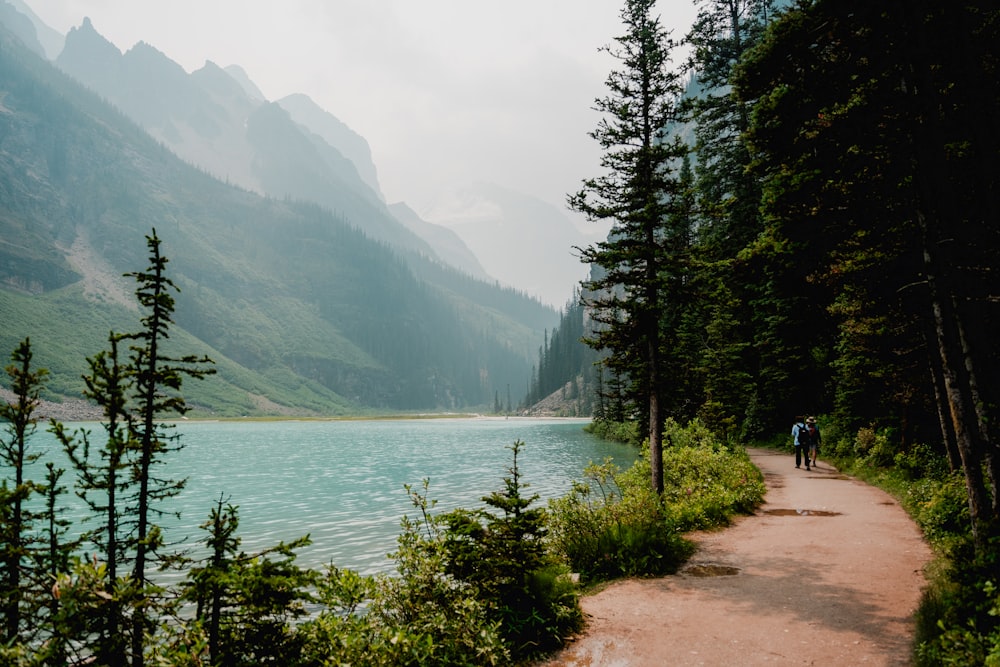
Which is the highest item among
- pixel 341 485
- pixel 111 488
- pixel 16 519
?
pixel 111 488

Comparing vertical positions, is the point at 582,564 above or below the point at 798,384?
below

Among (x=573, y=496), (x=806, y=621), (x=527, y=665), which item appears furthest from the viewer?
(x=573, y=496)

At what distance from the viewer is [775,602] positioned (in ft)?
26.8

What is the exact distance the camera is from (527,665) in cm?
639

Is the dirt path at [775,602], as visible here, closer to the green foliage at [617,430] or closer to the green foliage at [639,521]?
the green foliage at [639,521]

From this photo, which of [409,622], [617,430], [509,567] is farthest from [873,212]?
[617,430]

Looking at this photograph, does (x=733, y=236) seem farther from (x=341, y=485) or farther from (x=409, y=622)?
(x=409, y=622)

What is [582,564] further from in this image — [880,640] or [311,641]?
[311,641]

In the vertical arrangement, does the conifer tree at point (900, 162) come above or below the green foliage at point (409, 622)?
above

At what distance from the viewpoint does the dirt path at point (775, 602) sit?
646 cm

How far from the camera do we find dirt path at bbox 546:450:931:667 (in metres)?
6.46

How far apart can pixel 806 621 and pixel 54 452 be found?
63.8m

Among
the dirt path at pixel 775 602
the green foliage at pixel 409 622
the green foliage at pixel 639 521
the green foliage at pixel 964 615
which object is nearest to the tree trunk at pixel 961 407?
the green foliage at pixel 964 615

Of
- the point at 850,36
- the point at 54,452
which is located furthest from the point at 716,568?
the point at 54,452
